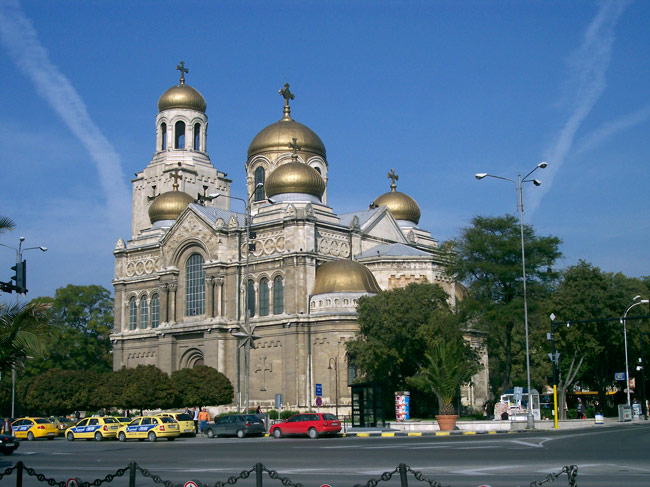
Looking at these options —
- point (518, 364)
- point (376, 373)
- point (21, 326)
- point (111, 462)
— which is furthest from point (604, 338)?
point (21, 326)

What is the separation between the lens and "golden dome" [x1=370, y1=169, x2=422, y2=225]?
82.2 meters

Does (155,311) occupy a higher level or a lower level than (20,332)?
higher

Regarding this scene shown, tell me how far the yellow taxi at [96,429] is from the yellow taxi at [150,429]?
1.76 m

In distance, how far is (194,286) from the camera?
72.9 metres

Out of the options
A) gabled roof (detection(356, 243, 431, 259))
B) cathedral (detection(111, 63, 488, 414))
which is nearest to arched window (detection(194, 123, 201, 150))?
cathedral (detection(111, 63, 488, 414))

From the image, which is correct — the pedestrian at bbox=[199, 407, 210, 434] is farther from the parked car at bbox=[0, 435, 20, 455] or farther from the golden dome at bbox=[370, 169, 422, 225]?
the golden dome at bbox=[370, 169, 422, 225]

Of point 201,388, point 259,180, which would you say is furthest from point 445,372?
point 259,180

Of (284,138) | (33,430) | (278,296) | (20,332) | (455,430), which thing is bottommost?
(33,430)

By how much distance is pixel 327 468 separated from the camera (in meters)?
22.5

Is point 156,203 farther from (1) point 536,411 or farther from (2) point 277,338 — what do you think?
(1) point 536,411

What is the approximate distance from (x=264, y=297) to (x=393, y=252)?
37.6 feet

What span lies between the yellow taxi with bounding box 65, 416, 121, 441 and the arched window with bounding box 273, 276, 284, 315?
2160 centimetres

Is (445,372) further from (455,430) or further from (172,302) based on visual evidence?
(172,302)

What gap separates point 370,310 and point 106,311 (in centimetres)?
4948
